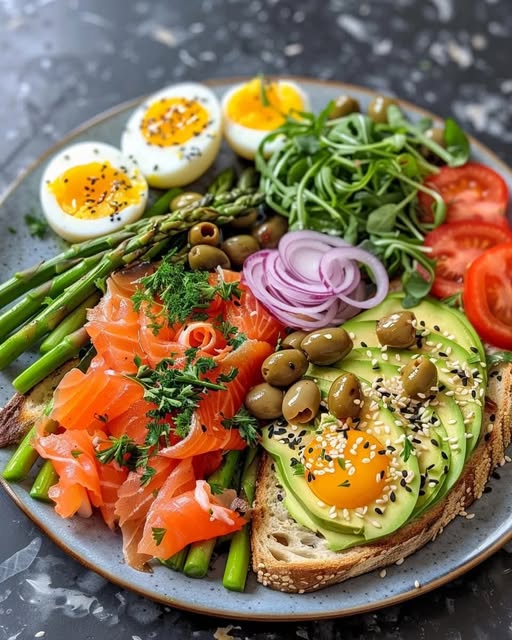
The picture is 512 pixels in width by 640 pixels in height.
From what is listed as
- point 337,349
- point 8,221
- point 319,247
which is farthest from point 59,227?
point 337,349

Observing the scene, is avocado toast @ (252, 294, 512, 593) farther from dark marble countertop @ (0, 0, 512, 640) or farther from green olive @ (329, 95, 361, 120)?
dark marble countertop @ (0, 0, 512, 640)

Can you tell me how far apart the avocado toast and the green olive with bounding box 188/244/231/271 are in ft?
2.52

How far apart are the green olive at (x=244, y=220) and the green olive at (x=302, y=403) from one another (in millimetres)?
1164

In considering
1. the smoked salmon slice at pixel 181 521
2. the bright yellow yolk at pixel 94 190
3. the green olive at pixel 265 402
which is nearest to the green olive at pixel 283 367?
the green olive at pixel 265 402

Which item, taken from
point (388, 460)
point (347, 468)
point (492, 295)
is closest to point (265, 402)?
point (347, 468)

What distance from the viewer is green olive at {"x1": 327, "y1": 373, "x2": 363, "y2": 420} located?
10.8 feet

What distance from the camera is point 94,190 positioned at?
4.25 metres

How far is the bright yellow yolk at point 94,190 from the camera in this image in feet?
13.7

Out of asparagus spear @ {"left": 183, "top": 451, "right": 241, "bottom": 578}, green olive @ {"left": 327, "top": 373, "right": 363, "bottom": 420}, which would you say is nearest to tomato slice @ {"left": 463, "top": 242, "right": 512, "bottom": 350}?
green olive @ {"left": 327, "top": 373, "right": 363, "bottom": 420}

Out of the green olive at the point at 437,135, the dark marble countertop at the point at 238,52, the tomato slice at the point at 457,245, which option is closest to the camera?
the tomato slice at the point at 457,245

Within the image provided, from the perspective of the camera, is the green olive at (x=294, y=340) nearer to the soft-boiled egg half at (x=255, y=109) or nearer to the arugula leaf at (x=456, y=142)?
the soft-boiled egg half at (x=255, y=109)

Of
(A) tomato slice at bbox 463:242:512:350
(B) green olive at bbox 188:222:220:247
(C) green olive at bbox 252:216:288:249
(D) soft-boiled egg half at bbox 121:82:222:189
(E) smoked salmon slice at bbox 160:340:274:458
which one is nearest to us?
(E) smoked salmon slice at bbox 160:340:274:458

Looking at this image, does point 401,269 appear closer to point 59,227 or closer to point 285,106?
point 285,106

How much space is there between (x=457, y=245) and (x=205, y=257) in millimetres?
1422
